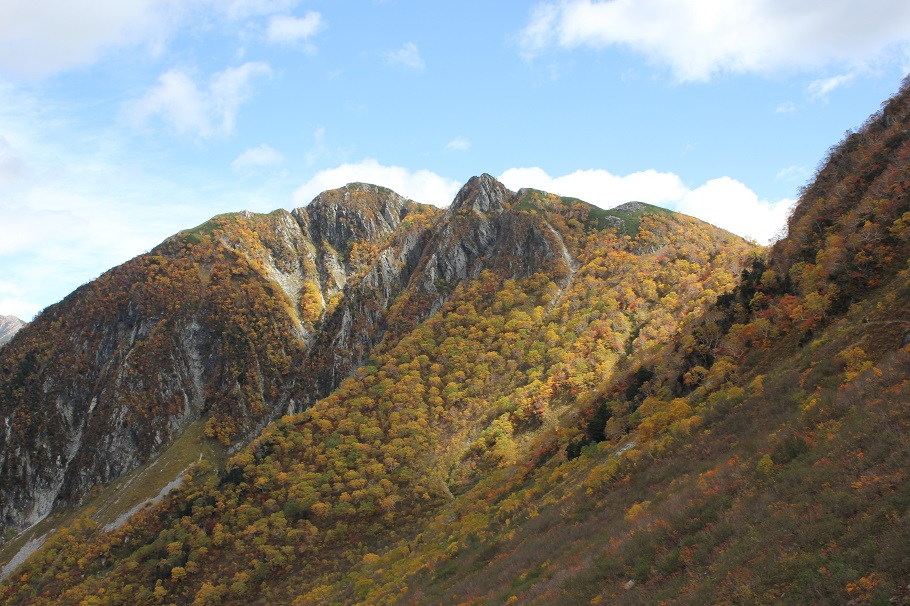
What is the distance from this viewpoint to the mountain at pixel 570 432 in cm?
1861

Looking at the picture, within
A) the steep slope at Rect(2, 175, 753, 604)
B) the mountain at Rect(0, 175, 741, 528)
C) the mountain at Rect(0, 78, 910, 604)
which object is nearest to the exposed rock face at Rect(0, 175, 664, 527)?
the mountain at Rect(0, 175, 741, 528)

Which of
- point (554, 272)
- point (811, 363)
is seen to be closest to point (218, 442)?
point (554, 272)

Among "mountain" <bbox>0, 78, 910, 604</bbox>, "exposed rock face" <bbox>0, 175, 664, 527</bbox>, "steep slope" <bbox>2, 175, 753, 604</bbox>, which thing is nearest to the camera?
"mountain" <bbox>0, 78, 910, 604</bbox>

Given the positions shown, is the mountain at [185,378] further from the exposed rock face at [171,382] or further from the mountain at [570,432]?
the mountain at [570,432]

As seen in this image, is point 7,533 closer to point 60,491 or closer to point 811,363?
point 60,491

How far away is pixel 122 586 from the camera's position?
328 feet

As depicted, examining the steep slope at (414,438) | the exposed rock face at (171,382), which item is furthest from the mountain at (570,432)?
the exposed rock face at (171,382)

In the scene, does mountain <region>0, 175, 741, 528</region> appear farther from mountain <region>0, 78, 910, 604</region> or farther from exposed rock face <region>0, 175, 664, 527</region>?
mountain <region>0, 78, 910, 604</region>

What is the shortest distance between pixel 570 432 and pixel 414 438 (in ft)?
169

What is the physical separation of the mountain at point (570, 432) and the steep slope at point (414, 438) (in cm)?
67

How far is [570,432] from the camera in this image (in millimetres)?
73188

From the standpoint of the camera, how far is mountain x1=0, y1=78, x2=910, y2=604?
18609 millimetres

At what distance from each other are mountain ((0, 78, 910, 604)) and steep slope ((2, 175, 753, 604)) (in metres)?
0.67

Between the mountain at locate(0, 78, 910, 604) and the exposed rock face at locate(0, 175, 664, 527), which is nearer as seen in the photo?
the mountain at locate(0, 78, 910, 604)
